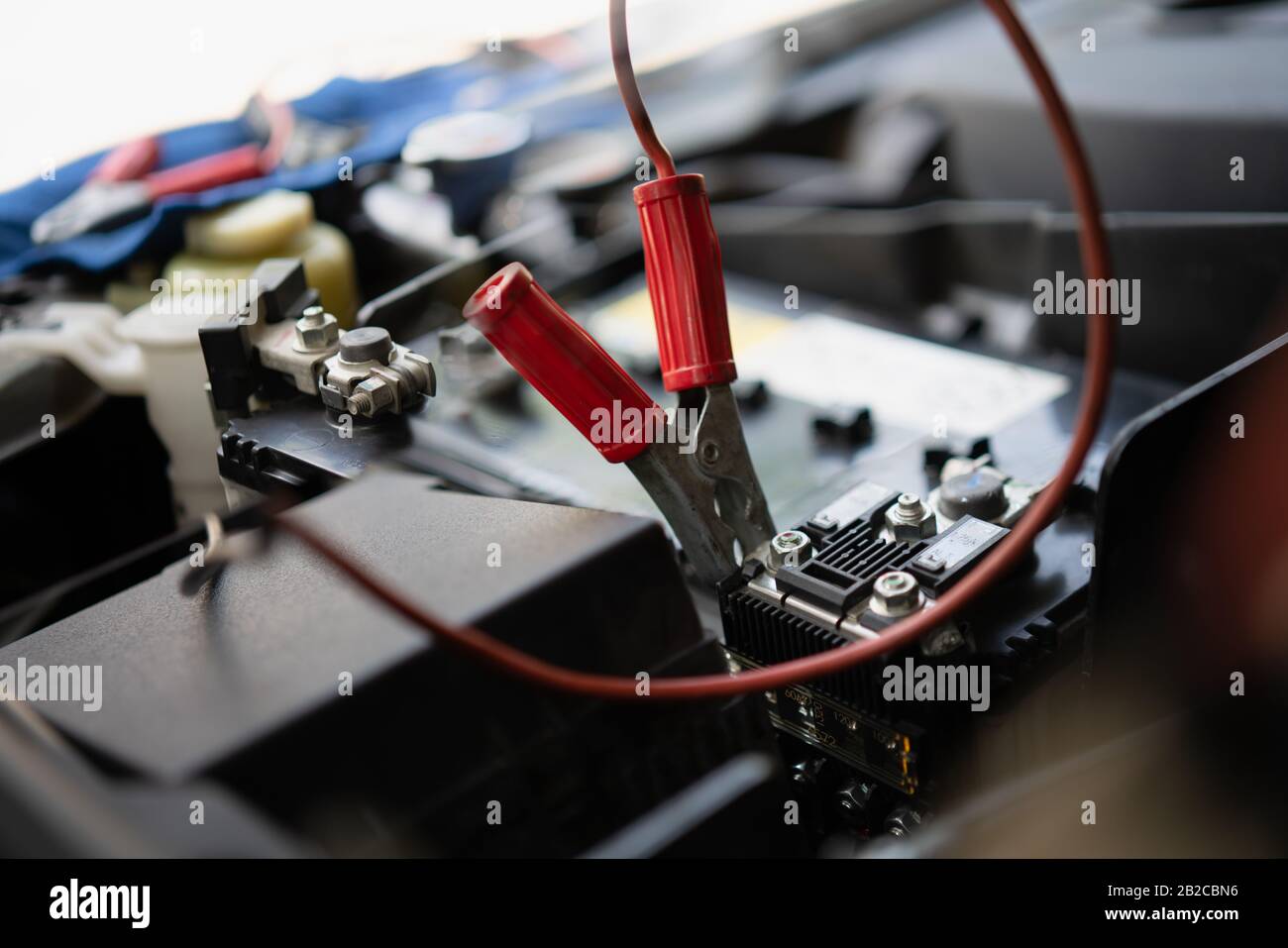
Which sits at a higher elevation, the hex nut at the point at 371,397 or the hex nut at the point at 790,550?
the hex nut at the point at 371,397

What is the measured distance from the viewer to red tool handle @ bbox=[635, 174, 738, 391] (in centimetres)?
81

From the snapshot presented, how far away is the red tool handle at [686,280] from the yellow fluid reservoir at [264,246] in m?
0.52

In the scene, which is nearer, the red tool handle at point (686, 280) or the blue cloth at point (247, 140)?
the red tool handle at point (686, 280)

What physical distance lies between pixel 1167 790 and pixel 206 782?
0.55m

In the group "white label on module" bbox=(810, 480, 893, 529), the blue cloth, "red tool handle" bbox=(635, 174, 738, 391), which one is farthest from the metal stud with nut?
the blue cloth

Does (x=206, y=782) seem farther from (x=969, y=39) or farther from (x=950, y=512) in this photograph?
(x=969, y=39)

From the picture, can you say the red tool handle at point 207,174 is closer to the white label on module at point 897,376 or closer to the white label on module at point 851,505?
the white label on module at point 897,376

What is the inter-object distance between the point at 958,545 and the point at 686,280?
25 centimetres

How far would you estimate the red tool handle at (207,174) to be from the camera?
1.43 meters

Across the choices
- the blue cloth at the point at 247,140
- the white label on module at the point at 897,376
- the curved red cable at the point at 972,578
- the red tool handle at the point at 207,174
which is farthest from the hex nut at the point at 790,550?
the red tool handle at the point at 207,174

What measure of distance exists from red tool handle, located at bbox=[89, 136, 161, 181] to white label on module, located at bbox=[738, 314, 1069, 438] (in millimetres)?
767

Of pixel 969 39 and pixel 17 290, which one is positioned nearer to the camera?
pixel 17 290

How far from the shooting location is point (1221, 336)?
137 cm
